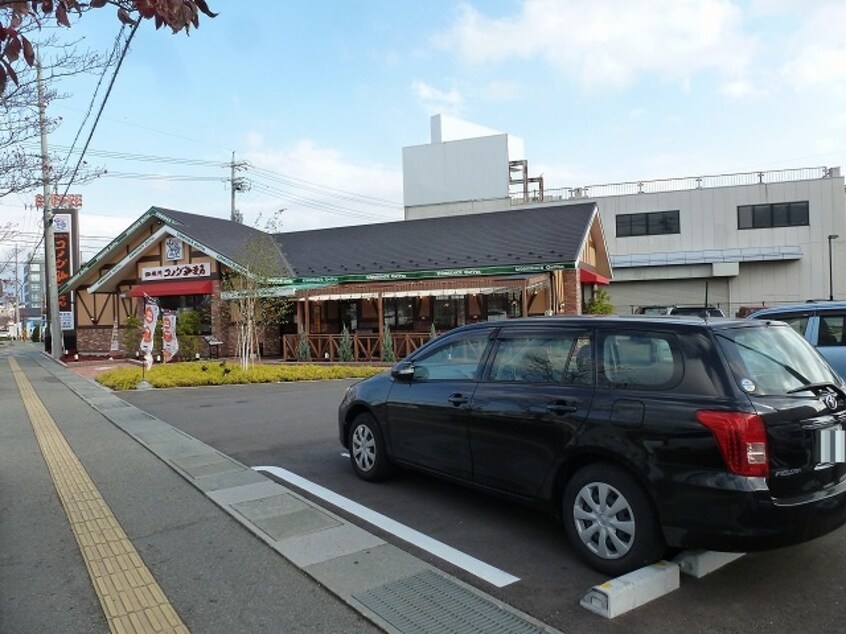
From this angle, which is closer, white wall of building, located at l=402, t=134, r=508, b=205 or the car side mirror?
the car side mirror

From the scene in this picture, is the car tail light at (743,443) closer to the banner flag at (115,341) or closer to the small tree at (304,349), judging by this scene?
the small tree at (304,349)

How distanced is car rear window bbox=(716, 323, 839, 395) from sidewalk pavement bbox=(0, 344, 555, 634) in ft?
6.22

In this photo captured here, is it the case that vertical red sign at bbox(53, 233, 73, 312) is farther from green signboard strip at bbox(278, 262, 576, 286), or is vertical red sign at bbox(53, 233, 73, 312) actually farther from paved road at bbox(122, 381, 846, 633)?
paved road at bbox(122, 381, 846, 633)

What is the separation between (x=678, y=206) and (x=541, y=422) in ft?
134

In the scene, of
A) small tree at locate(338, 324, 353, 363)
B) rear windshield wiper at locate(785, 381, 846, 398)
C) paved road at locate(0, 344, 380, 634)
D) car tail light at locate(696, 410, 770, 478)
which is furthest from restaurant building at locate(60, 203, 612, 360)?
car tail light at locate(696, 410, 770, 478)

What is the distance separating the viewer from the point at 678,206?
4116 cm

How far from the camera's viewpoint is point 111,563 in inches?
170

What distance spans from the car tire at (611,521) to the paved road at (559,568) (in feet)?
0.60

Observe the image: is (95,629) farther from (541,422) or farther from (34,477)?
(34,477)

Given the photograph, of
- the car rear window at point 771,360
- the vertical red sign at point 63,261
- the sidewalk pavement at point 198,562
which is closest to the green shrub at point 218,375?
the sidewalk pavement at point 198,562

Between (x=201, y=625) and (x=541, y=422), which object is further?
(x=541, y=422)

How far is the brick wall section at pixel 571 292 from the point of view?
2064cm

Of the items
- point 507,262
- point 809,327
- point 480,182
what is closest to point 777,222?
point 480,182

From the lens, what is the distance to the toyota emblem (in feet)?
12.6
